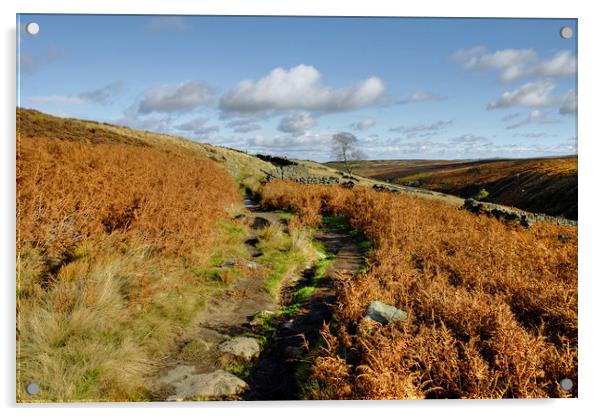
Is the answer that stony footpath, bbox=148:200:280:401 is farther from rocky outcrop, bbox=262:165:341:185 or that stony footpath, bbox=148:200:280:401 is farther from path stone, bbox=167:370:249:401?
rocky outcrop, bbox=262:165:341:185

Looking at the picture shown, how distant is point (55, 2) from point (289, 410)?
597cm

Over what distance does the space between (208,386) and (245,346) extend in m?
0.78

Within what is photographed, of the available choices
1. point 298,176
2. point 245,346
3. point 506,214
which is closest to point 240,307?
point 245,346

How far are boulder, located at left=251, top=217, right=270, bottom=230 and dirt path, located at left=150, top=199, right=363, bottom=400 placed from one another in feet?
14.5

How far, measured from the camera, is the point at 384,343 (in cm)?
400

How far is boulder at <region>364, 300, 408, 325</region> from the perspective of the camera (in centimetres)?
473

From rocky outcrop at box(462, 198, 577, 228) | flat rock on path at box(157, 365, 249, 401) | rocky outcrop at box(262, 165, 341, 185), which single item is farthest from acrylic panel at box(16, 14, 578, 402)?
rocky outcrop at box(262, 165, 341, 185)

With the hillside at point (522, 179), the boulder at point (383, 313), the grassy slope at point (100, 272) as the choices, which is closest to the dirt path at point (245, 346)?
the grassy slope at point (100, 272)

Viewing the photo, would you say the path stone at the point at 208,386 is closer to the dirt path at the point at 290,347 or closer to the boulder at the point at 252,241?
the dirt path at the point at 290,347

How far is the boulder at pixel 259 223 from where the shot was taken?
11.4 meters

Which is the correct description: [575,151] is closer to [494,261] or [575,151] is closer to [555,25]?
[555,25]

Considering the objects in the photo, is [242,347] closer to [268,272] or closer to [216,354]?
[216,354]

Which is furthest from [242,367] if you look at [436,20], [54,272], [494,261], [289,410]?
[436,20]

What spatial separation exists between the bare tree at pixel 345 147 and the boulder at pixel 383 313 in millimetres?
2662
